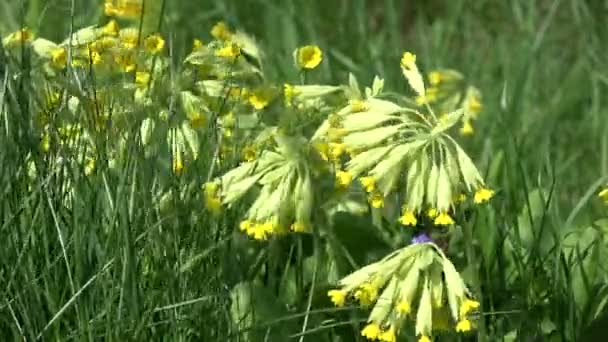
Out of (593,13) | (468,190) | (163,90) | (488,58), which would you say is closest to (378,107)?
(468,190)

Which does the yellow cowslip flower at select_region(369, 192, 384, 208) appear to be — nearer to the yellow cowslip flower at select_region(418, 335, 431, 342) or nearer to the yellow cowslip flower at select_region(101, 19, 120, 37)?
the yellow cowslip flower at select_region(418, 335, 431, 342)

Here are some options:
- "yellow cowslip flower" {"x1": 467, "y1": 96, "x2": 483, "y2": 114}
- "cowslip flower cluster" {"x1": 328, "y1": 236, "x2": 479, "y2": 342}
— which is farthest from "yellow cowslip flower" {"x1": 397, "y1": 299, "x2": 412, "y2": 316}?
"yellow cowslip flower" {"x1": 467, "y1": 96, "x2": 483, "y2": 114}

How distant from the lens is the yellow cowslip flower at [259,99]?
234 centimetres

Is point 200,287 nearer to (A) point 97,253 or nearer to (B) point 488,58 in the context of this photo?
(A) point 97,253

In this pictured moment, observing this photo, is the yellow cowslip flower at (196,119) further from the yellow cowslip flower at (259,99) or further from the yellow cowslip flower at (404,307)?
the yellow cowslip flower at (404,307)

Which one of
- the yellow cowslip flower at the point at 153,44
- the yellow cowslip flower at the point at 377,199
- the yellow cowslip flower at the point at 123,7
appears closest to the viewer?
the yellow cowslip flower at the point at 377,199

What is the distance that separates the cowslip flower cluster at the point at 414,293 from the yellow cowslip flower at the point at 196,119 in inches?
15.2

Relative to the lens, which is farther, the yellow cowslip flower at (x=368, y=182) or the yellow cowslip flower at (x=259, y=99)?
the yellow cowslip flower at (x=259, y=99)

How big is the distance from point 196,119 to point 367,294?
43 cm

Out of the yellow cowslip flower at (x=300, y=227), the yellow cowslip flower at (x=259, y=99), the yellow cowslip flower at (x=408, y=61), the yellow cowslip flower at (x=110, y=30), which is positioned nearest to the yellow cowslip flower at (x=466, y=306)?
the yellow cowslip flower at (x=300, y=227)

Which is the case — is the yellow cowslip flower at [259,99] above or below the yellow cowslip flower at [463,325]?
above

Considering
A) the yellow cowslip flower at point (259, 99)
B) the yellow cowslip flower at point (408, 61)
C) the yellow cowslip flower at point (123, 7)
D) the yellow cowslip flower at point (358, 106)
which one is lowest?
the yellow cowslip flower at point (358, 106)

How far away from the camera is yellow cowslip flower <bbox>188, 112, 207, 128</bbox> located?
2270 mm

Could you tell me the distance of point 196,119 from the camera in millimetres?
2270
